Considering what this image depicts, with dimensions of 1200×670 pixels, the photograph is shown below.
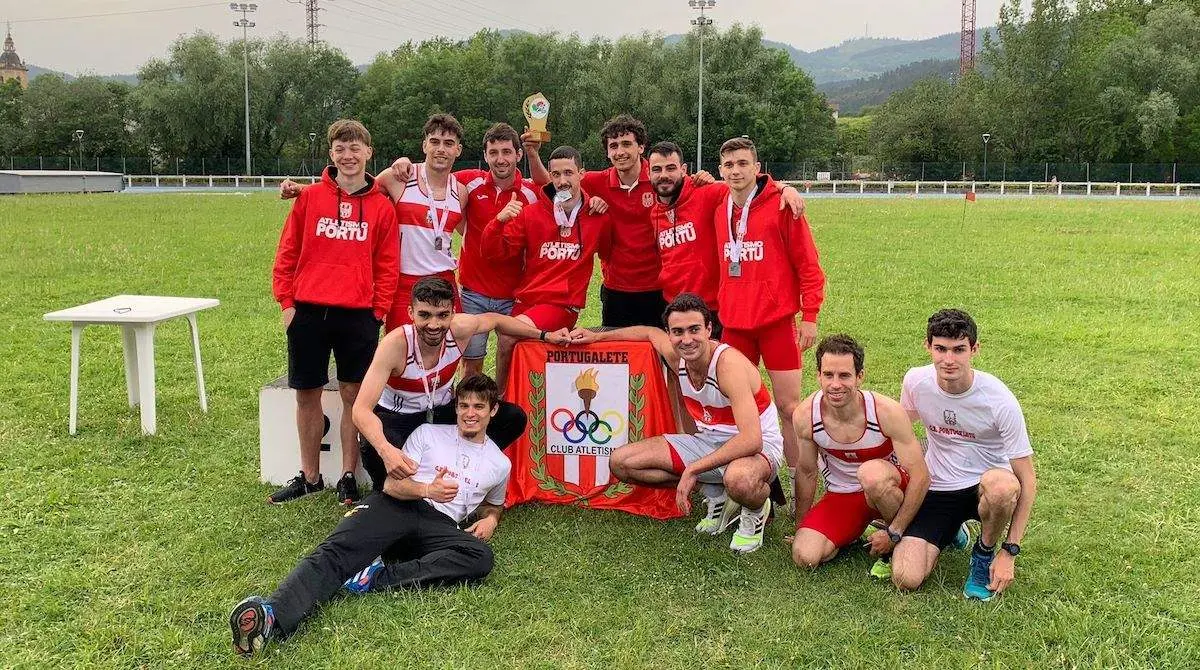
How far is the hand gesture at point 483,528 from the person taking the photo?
458 cm

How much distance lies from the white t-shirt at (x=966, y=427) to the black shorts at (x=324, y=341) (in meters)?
2.97

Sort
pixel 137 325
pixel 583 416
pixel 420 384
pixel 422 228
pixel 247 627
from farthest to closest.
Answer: pixel 137 325 → pixel 422 228 → pixel 583 416 → pixel 420 384 → pixel 247 627

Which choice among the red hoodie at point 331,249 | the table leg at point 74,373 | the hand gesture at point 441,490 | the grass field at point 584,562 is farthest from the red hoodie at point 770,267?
the table leg at point 74,373

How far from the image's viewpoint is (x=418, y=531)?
4219 mm

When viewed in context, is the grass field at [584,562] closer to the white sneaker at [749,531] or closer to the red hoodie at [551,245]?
the white sneaker at [749,531]

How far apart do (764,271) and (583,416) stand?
1361 mm

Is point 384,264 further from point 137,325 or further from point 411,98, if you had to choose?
point 411,98

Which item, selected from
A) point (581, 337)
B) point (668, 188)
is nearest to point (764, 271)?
point (668, 188)

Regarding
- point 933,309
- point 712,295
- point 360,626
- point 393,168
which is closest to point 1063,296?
point 933,309

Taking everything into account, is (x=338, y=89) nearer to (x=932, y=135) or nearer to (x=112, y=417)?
(x=932, y=135)

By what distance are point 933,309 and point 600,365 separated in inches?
274

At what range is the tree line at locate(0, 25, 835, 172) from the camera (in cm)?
5722

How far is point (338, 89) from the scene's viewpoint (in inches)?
2483

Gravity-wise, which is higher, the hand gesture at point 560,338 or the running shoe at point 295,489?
the hand gesture at point 560,338
